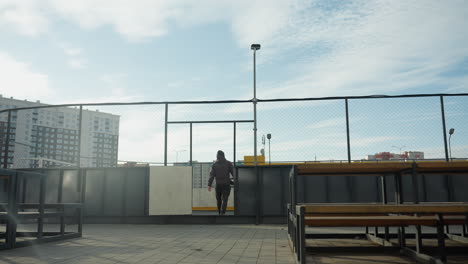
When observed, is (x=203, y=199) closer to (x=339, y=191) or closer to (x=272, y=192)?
(x=272, y=192)

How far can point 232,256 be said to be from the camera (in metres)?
4.75

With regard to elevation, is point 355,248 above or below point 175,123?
below

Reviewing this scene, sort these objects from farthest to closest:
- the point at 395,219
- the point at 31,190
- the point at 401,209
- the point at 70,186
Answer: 1. the point at 31,190
2. the point at 70,186
3. the point at 395,219
4. the point at 401,209

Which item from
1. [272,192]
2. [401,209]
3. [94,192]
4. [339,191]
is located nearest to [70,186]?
[94,192]

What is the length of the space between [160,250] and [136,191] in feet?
17.3

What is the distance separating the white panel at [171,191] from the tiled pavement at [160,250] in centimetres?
303

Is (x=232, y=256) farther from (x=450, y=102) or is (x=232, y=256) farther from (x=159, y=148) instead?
(x=450, y=102)

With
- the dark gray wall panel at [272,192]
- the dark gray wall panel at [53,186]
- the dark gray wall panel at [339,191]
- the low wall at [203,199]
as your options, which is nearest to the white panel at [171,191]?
the dark gray wall panel at [272,192]

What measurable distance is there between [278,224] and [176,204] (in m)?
2.74

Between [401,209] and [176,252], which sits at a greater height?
[401,209]

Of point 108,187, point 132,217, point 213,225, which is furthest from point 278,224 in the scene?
point 108,187

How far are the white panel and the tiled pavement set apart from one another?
9.93 feet

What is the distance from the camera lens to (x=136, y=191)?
10.3 m

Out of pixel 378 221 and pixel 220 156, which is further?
pixel 220 156
